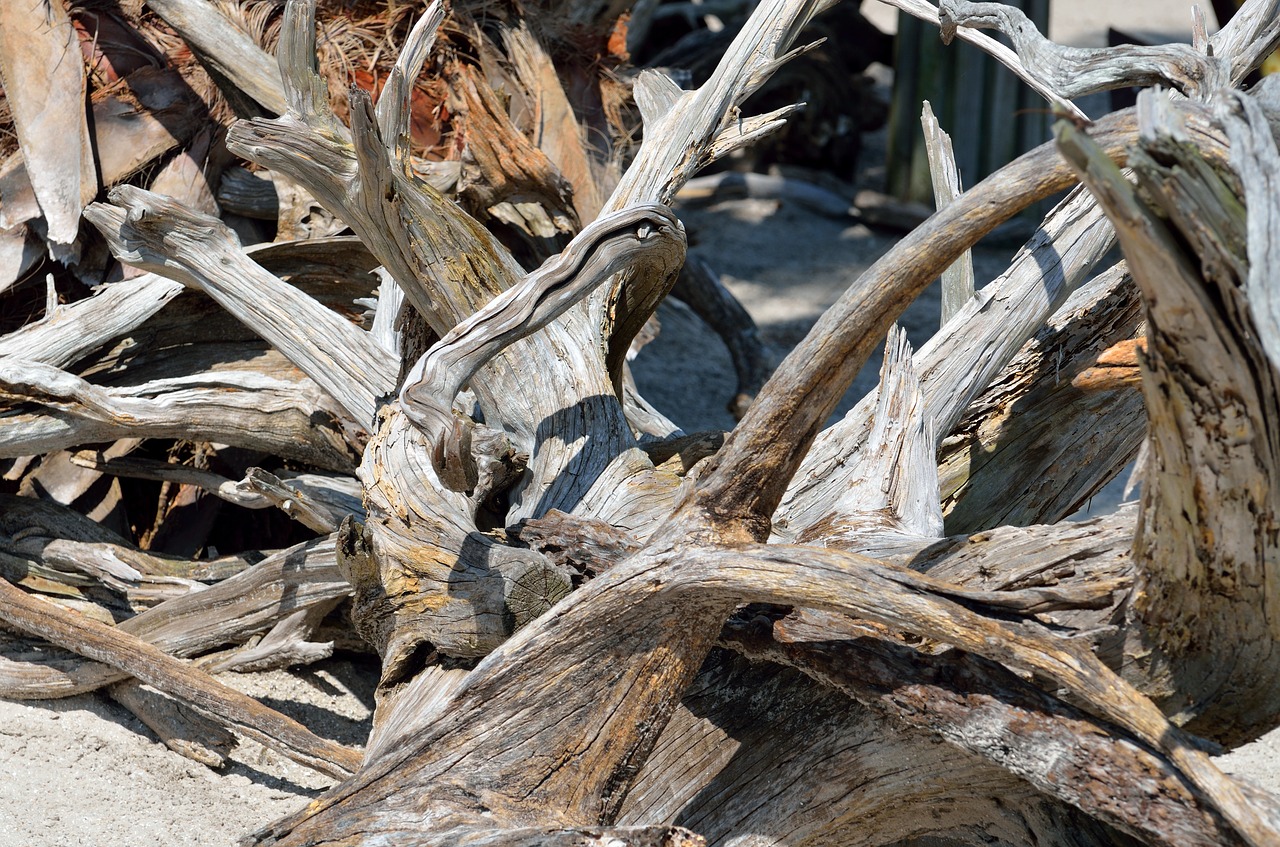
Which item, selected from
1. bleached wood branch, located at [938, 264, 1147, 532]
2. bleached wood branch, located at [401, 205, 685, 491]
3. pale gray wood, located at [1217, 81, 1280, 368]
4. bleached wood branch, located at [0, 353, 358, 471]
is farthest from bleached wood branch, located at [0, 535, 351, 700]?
pale gray wood, located at [1217, 81, 1280, 368]

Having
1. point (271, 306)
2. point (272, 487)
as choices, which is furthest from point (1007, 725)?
point (271, 306)

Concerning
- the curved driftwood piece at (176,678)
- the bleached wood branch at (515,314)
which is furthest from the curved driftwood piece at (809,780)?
the curved driftwood piece at (176,678)

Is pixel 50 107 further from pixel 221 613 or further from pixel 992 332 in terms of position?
pixel 992 332

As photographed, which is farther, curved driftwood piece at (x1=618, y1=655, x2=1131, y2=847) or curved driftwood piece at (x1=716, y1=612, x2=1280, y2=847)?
curved driftwood piece at (x1=618, y1=655, x2=1131, y2=847)

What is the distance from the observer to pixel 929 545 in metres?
1.99

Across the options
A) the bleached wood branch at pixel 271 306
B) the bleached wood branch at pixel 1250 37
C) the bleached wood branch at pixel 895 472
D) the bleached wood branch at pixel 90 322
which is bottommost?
the bleached wood branch at pixel 90 322

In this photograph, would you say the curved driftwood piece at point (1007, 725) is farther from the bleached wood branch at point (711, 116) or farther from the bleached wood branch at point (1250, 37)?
the bleached wood branch at point (1250, 37)

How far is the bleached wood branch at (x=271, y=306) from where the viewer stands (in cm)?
259

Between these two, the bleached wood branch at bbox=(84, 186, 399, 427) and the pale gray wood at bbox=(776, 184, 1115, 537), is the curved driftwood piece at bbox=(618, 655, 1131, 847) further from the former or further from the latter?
the bleached wood branch at bbox=(84, 186, 399, 427)

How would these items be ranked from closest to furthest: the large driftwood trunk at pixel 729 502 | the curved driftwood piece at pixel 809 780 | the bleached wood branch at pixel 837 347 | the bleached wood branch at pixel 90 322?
the large driftwood trunk at pixel 729 502, the bleached wood branch at pixel 837 347, the curved driftwood piece at pixel 809 780, the bleached wood branch at pixel 90 322

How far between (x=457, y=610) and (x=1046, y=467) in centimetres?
135

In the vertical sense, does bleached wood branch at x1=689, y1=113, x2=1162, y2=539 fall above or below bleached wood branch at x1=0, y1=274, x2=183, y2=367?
above

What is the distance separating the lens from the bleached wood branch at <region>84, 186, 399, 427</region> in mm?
2592

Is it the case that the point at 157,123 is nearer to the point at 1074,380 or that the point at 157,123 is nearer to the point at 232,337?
the point at 232,337
